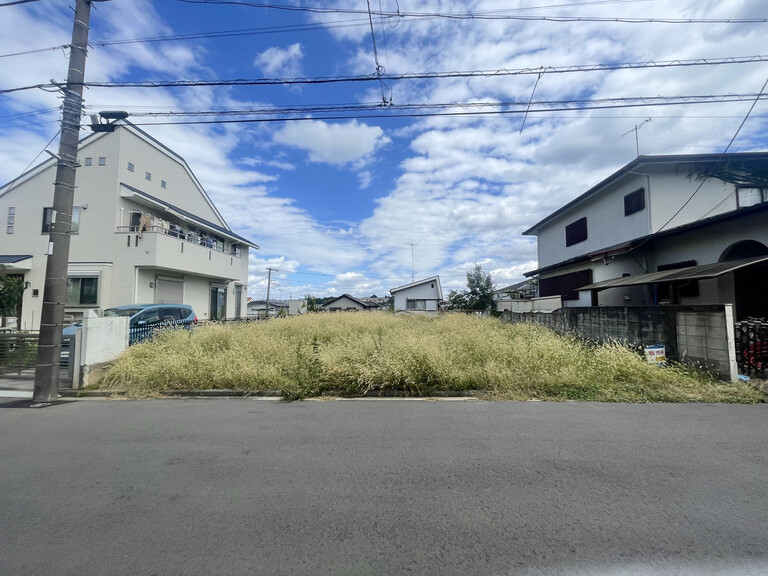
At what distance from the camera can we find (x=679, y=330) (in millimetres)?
7008

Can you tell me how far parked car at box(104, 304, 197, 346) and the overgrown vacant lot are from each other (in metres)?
0.99

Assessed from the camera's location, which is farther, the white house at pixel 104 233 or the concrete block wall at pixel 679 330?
the white house at pixel 104 233

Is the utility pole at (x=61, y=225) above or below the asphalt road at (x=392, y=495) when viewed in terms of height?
above

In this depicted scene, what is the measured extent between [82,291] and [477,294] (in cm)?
2279

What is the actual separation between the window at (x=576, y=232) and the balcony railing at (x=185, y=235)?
749 inches

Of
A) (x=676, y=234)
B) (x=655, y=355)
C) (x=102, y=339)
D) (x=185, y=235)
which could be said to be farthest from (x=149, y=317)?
(x=676, y=234)

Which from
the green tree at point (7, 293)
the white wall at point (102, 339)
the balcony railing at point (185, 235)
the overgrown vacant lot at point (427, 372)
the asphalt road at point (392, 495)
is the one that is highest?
the balcony railing at point (185, 235)

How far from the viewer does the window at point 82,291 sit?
1446 centimetres

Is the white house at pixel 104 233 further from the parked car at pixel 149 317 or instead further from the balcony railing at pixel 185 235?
the parked car at pixel 149 317

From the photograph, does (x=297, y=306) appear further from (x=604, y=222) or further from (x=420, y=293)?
(x=604, y=222)

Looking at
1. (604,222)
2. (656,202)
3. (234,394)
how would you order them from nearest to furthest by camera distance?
1. (234,394)
2. (656,202)
3. (604,222)

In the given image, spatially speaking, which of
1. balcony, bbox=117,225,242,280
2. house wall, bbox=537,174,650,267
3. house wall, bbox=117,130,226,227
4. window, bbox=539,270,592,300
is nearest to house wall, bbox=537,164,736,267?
house wall, bbox=537,174,650,267

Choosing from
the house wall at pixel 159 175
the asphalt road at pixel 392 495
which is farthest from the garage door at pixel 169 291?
the asphalt road at pixel 392 495

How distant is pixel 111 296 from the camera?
1461 cm
